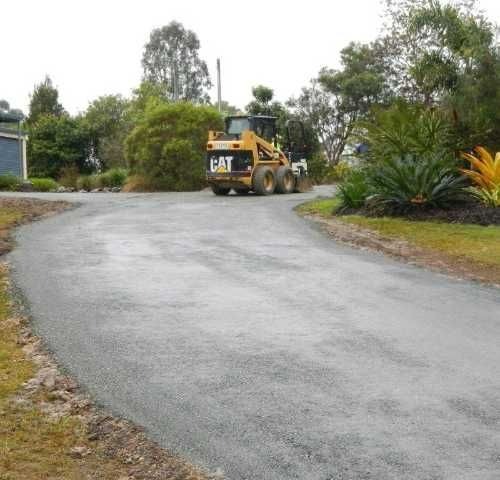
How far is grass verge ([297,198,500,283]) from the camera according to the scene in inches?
449

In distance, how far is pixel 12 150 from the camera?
3766 centimetres

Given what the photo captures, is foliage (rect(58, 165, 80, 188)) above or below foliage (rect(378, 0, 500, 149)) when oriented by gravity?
below

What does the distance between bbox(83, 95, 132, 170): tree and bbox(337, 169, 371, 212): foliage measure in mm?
31702

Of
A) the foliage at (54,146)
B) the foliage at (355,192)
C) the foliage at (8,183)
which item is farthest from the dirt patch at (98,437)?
the foliage at (54,146)

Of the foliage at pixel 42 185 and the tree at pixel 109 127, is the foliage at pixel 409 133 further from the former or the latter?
the tree at pixel 109 127

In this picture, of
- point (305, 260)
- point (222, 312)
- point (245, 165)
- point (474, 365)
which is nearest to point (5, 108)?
point (245, 165)

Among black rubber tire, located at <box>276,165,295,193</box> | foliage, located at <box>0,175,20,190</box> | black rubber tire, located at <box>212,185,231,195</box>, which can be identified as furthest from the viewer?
foliage, located at <box>0,175,20,190</box>

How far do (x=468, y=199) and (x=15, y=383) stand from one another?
12204 mm

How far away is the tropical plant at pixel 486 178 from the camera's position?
612 inches

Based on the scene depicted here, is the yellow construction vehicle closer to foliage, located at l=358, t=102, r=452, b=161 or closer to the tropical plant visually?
foliage, located at l=358, t=102, r=452, b=161

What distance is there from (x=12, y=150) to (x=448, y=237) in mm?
28968

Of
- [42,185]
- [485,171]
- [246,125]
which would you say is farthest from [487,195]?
[42,185]

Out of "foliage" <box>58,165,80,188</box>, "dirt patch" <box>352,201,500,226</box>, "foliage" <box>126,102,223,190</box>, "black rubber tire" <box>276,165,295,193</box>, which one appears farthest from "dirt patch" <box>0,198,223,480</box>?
"foliage" <box>58,165,80,188</box>

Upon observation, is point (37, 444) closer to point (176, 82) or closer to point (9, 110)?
point (9, 110)
